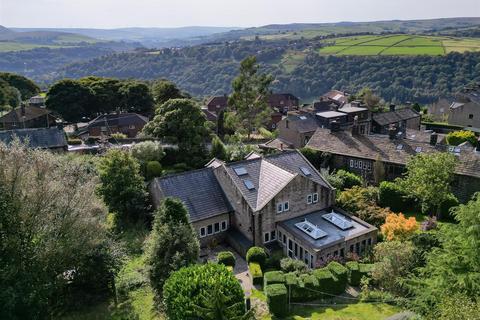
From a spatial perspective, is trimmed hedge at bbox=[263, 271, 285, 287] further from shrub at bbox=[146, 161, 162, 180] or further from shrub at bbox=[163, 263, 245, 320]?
shrub at bbox=[146, 161, 162, 180]

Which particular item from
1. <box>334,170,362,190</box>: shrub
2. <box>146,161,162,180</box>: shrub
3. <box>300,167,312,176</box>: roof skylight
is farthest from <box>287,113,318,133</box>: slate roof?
<box>146,161,162,180</box>: shrub

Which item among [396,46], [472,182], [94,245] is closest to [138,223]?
[94,245]

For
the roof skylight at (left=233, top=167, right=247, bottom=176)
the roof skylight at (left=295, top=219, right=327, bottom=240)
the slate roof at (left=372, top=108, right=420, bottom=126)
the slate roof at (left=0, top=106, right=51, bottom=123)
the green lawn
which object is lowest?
the green lawn

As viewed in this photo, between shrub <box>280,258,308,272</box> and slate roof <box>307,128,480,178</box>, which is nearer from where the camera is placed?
shrub <box>280,258,308,272</box>

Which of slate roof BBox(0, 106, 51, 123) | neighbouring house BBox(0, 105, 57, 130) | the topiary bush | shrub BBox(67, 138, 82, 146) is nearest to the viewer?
the topiary bush

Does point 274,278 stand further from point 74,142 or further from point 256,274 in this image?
point 74,142

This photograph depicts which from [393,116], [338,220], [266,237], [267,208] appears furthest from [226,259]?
[393,116]

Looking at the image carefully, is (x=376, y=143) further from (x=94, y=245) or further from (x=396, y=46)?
(x=396, y=46)
